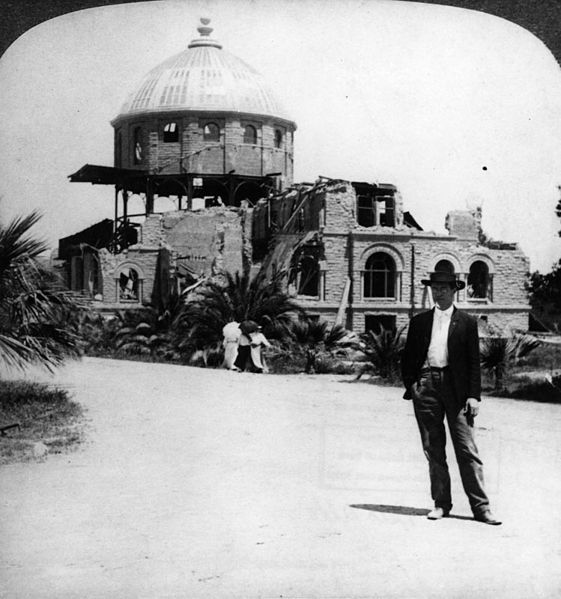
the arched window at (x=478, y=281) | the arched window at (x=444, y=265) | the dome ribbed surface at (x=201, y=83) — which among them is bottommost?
the arched window at (x=478, y=281)

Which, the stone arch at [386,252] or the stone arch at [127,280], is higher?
the stone arch at [386,252]

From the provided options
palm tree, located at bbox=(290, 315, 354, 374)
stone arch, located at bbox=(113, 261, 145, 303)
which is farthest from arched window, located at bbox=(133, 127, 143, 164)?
palm tree, located at bbox=(290, 315, 354, 374)

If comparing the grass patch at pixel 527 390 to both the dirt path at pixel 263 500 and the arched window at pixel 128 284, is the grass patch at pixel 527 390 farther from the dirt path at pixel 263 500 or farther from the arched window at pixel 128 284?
the arched window at pixel 128 284

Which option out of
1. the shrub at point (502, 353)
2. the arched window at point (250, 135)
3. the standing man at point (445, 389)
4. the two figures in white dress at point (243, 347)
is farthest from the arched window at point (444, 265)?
the arched window at point (250, 135)

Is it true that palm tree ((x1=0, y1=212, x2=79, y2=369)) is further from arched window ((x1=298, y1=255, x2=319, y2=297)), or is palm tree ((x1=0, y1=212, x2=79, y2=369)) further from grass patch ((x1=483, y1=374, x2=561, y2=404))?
grass patch ((x1=483, y1=374, x2=561, y2=404))

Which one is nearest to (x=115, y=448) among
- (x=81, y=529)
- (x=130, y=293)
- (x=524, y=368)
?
(x=81, y=529)

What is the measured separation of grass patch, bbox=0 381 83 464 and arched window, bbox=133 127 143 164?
6.58 ft

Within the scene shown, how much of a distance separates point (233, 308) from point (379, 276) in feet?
4.42

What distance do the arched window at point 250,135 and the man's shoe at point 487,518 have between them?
352 centimetres

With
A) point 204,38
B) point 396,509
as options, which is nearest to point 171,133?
point 204,38

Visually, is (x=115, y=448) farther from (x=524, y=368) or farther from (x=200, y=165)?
(x=524, y=368)

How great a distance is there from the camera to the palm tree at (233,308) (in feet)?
25.4

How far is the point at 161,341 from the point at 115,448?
3.93ft

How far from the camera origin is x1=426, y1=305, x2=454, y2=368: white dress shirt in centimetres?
608
